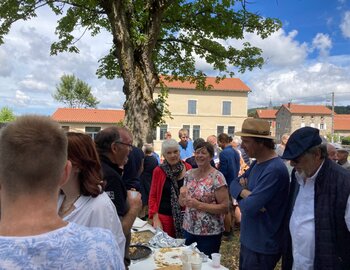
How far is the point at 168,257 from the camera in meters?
2.76

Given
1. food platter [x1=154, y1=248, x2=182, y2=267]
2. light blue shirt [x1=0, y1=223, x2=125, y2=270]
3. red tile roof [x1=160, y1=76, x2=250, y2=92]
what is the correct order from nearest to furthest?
light blue shirt [x1=0, y1=223, x2=125, y2=270] < food platter [x1=154, y1=248, x2=182, y2=267] < red tile roof [x1=160, y1=76, x2=250, y2=92]

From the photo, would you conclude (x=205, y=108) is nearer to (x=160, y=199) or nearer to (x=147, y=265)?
(x=160, y=199)

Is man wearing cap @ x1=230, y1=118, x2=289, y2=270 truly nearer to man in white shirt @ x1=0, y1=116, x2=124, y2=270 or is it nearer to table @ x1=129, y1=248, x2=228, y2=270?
table @ x1=129, y1=248, x2=228, y2=270

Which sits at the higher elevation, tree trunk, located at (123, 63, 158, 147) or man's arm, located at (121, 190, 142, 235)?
tree trunk, located at (123, 63, 158, 147)

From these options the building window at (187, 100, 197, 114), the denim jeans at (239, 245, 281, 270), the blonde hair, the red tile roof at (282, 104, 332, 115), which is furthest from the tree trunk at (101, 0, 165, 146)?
the red tile roof at (282, 104, 332, 115)

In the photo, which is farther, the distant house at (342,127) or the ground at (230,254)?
the distant house at (342,127)

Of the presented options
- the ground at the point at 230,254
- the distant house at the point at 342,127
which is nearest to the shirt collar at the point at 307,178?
the ground at the point at 230,254

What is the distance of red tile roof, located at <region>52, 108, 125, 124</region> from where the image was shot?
38219 millimetres

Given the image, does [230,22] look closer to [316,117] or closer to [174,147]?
[174,147]

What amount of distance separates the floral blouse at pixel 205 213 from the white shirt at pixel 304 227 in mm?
1038

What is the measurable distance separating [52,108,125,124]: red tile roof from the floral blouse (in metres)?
36.0

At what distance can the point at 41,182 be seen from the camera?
3.08 ft

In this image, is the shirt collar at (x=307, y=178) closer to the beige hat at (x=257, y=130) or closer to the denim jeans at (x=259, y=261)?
the beige hat at (x=257, y=130)

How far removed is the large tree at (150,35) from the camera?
731 cm
